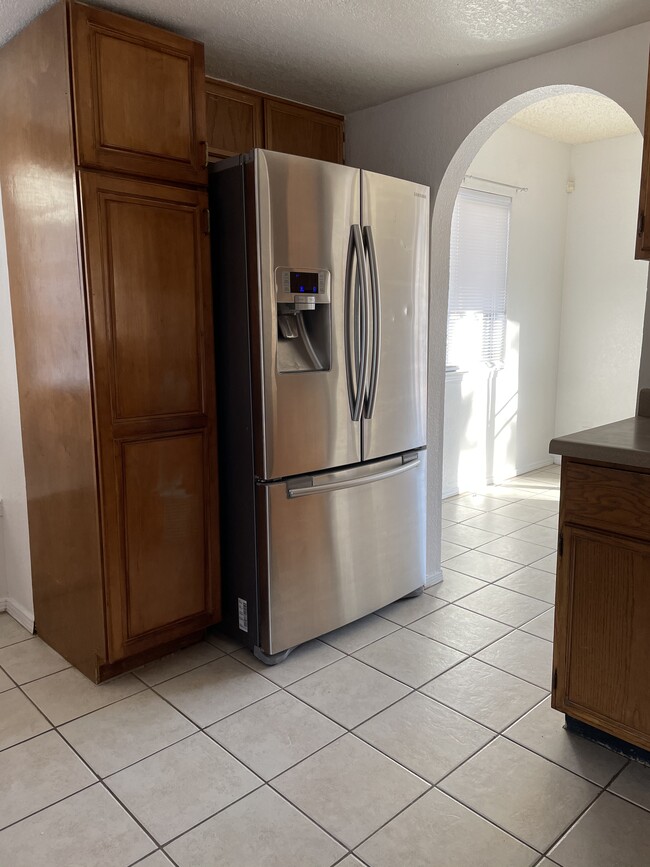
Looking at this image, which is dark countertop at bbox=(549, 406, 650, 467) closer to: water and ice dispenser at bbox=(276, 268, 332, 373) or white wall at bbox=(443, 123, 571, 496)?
water and ice dispenser at bbox=(276, 268, 332, 373)

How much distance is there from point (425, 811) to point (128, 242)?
194 centimetres

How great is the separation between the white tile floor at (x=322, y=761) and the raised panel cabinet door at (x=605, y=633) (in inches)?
6.1

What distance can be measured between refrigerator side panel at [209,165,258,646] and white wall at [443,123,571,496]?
245 cm

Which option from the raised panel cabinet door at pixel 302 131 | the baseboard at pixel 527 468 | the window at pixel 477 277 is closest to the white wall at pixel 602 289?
the baseboard at pixel 527 468

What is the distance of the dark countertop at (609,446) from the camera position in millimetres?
1784

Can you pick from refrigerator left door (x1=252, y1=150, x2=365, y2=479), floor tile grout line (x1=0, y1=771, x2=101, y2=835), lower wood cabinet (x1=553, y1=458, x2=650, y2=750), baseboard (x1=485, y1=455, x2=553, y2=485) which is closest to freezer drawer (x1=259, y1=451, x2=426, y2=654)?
refrigerator left door (x1=252, y1=150, x2=365, y2=479)

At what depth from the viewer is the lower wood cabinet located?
183cm

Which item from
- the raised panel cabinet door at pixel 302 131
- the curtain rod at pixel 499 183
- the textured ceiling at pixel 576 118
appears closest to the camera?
the raised panel cabinet door at pixel 302 131

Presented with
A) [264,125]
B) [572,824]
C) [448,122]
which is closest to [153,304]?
[264,125]

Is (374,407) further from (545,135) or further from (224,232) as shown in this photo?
(545,135)

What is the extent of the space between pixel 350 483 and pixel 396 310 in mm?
734

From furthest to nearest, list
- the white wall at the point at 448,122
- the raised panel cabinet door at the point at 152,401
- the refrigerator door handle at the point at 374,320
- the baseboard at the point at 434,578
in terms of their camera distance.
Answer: the baseboard at the point at 434,578 → the refrigerator door handle at the point at 374,320 → the white wall at the point at 448,122 → the raised panel cabinet door at the point at 152,401

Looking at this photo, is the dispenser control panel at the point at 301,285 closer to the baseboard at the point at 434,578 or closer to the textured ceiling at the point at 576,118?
the baseboard at the point at 434,578

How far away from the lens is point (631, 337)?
16.9 ft
